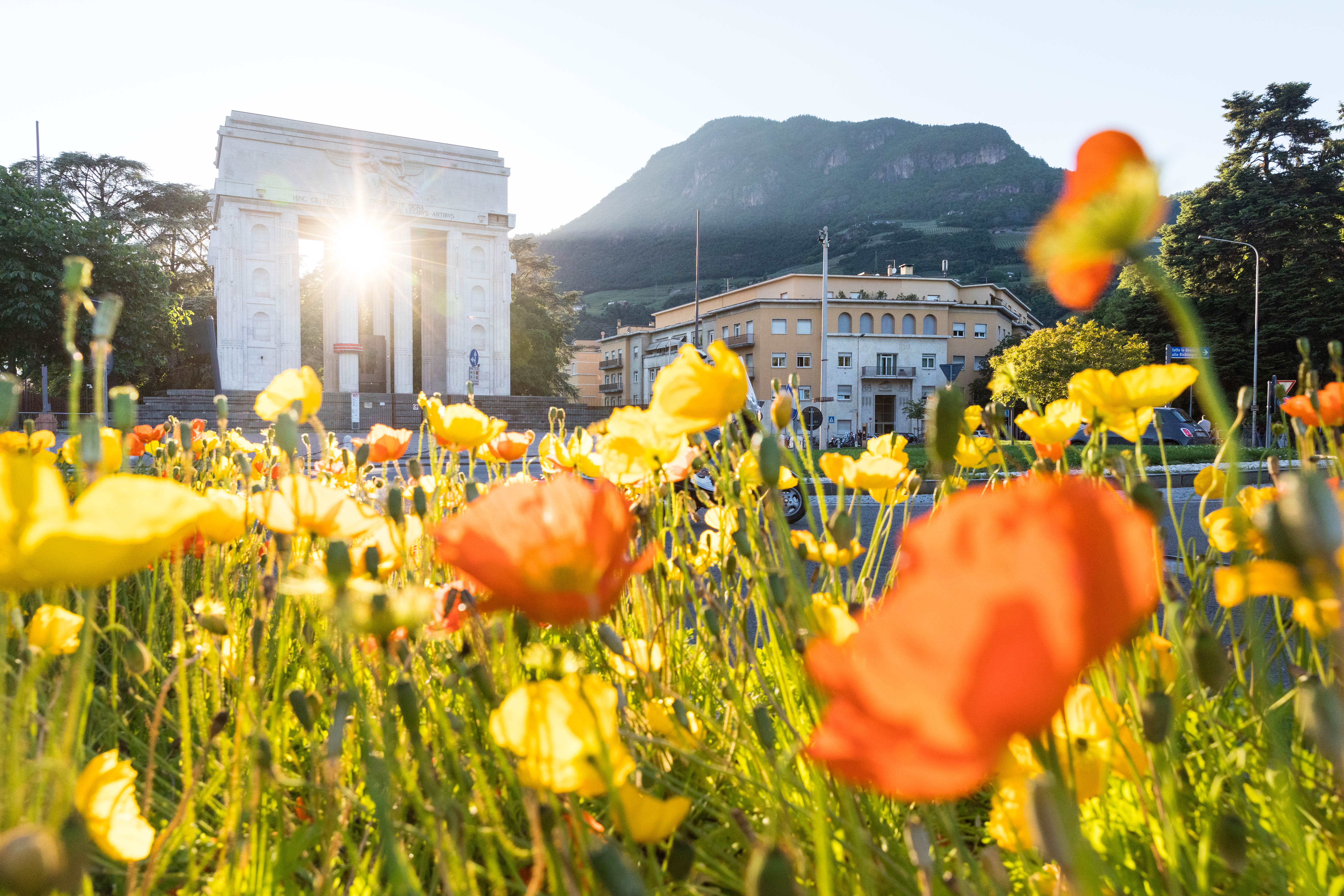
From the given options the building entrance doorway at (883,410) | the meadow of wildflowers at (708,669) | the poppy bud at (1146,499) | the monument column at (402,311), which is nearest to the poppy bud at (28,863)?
the meadow of wildflowers at (708,669)

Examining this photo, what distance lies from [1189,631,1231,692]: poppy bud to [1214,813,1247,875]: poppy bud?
80 millimetres

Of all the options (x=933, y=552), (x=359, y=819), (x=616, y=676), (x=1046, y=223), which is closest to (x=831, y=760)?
(x=933, y=552)

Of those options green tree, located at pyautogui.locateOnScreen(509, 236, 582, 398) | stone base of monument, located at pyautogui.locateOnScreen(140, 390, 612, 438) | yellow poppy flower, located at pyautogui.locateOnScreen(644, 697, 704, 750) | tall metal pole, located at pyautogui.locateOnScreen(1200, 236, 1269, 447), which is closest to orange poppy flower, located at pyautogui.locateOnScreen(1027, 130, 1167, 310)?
yellow poppy flower, located at pyautogui.locateOnScreen(644, 697, 704, 750)

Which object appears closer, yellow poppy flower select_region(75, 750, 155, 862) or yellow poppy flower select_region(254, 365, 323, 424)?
yellow poppy flower select_region(75, 750, 155, 862)

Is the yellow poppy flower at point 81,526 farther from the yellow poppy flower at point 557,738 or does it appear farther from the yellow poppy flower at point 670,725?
the yellow poppy flower at point 670,725

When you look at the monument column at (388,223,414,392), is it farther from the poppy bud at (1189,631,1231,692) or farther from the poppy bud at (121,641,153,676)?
the poppy bud at (1189,631,1231,692)

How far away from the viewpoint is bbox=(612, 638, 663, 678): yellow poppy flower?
36.5 inches

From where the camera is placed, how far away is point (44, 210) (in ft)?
53.5

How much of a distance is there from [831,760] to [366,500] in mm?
1607

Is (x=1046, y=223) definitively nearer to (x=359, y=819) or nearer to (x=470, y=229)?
(x=359, y=819)

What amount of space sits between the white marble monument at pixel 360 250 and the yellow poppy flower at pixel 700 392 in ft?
80.8

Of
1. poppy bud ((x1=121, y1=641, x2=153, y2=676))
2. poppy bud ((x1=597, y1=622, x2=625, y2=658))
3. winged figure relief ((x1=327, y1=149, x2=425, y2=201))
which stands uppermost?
winged figure relief ((x1=327, y1=149, x2=425, y2=201))

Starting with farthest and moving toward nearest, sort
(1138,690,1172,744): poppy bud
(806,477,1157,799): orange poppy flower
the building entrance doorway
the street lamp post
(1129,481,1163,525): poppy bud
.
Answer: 1. the building entrance doorway
2. the street lamp post
3. (1129,481,1163,525): poppy bud
4. (1138,690,1172,744): poppy bud
5. (806,477,1157,799): orange poppy flower

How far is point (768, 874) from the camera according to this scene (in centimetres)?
33
